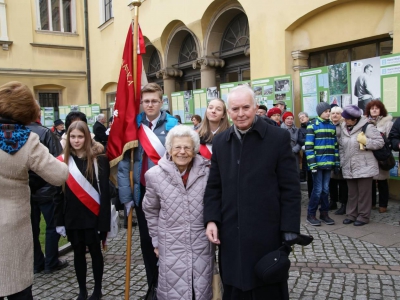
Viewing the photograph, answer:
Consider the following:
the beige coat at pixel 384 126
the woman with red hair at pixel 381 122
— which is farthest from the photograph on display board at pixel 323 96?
the beige coat at pixel 384 126

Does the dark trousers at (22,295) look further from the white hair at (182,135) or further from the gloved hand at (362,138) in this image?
the gloved hand at (362,138)

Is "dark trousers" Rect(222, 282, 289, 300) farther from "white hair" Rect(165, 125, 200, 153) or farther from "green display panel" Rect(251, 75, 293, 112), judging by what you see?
"green display panel" Rect(251, 75, 293, 112)

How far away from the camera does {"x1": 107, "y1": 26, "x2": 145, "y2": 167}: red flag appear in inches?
136

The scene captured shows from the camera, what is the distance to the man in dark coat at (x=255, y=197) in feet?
7.78

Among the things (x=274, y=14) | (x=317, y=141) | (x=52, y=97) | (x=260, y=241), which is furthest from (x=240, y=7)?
(x=52, y=97)

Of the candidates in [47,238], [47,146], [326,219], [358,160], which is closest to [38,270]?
[47,238]

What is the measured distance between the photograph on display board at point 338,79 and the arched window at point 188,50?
6.47 meters

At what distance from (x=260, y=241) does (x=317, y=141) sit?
370 centimetres

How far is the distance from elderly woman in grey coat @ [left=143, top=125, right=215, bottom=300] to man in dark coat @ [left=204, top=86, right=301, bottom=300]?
27 cm

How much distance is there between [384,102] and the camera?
681cm

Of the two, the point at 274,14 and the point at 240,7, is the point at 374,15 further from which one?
the point at 240,7

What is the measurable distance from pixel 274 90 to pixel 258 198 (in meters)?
6.40

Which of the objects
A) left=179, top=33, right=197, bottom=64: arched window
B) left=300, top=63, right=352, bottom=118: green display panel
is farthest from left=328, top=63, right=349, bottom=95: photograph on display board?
left=179, top=33, right=197, bottom=64: arched window

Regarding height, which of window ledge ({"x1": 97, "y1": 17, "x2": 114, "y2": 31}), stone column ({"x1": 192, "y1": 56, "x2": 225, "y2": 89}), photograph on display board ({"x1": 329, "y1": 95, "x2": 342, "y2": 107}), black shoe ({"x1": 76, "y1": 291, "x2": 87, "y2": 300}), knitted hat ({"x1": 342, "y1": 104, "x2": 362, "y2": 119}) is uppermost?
window ledge ({"x1": 97, "y1": 17, "x2": 114, "y2": 31})
